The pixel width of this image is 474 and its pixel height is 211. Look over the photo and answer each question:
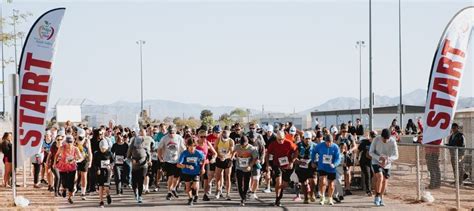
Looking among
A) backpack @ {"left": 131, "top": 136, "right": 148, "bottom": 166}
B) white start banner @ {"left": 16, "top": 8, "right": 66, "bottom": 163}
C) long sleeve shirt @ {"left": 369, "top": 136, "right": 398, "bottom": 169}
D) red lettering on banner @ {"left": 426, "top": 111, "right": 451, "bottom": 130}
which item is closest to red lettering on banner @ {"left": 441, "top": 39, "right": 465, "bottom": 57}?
red lettering on banner @ {"left": 426, "top": 111, "right": 451, "bottom": 130}

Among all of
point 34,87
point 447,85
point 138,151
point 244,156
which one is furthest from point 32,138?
point 447,85

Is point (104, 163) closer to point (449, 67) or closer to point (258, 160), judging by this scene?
point (258, 160)

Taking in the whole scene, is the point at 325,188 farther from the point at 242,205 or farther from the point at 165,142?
the point at 165,142

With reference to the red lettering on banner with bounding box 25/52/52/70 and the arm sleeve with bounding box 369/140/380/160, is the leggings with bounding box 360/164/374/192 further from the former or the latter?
the red lettering on banner with bounding box 25/52/52/70

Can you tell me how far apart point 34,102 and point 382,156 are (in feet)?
25.7

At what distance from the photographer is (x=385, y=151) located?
17859 millimetres

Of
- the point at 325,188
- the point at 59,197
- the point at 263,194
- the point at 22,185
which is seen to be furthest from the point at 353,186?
the point at 22,185

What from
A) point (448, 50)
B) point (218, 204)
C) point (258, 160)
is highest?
point (448, 50)

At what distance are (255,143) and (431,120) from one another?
4.29 metres

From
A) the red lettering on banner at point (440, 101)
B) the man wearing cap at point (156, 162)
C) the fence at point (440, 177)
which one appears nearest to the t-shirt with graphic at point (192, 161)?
the man wearing cap at point (156, 162)

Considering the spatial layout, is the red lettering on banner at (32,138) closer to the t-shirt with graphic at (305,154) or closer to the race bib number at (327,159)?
the t-shirt with graphic at (305,154)

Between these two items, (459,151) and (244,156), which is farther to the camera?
(459,151)

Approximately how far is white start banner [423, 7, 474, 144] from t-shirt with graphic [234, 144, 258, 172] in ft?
13.5

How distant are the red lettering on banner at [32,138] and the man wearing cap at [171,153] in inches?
124
